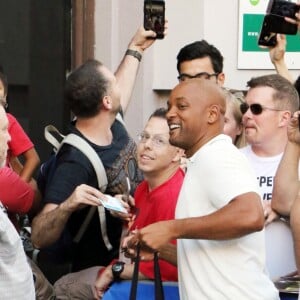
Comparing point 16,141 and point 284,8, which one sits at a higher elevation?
point 284,8

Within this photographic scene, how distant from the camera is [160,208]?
13.8ft

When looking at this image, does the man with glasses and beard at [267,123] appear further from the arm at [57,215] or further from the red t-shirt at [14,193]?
the red t-shirt at [14,193]

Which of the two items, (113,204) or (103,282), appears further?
(103,282)

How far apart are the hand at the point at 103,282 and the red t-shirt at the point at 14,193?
0.50 meters

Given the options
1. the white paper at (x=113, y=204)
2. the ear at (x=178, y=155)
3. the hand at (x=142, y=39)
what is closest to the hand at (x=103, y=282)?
the white paper at (x=113, y=204)

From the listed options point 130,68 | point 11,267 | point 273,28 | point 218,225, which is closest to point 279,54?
point 273,28

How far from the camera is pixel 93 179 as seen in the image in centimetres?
456

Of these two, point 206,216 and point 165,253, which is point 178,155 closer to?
point 165,253

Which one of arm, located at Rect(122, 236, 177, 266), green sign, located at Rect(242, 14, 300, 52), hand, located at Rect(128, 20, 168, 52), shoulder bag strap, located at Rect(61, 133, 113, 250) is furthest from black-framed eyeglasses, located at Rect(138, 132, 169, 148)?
green sign, located at Rect(242, 14, 300, 52)

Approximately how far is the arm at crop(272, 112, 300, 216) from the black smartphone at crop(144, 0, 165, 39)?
151 cm

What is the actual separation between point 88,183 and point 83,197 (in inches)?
13.5

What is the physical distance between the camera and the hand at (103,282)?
14.4 feet

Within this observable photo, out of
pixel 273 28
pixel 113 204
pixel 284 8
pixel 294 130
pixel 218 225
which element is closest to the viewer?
pixel 218 225

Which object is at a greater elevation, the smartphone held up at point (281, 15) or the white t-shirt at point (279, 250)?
the smartphone held up at point (281, 15)
